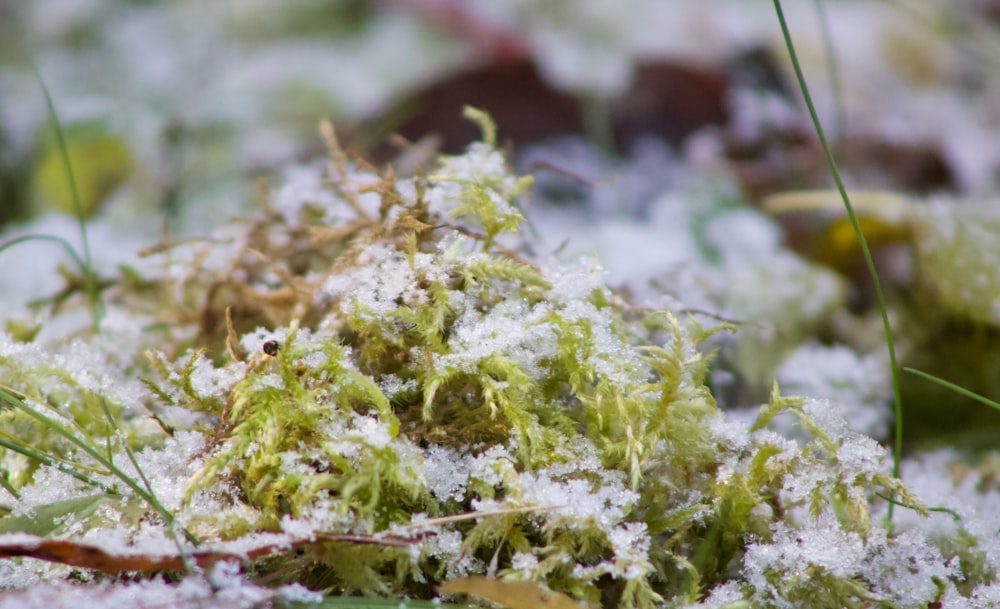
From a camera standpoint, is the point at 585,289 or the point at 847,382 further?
the point at 847,382

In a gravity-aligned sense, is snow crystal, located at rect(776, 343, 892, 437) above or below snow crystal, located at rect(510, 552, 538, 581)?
below

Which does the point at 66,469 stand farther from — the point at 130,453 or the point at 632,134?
the point at 632,134

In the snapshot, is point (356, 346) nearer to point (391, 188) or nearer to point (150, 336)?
point (391, 188)

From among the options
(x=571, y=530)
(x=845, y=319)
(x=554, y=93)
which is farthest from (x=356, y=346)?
(x=554, y=93)

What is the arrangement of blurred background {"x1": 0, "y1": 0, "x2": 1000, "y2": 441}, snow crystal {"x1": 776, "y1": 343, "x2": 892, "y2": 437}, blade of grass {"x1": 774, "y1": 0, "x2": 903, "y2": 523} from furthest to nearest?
blurred background {"x1": 0, "y1": 0, "x2": 1000, "y2": 441} → snow crystal {"x1": 776, "y1": 343, "x2": 892, "y2": 437} → blade of grass {"x1": 774, "y1": 0, "x2": 903, "y2": 523}

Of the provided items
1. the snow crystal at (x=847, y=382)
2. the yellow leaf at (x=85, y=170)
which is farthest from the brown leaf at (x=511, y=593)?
the yellow leaf at (x=85, y=170)

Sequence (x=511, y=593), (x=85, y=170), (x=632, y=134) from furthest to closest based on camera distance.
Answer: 1. (x=632, y=134)
2. (x=85, y=170)
3. (x=511, y=593)

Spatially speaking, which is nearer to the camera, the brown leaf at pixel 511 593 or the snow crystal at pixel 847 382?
the brown leaf at pixel 511 593

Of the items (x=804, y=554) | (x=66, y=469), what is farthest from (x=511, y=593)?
(x=66, y=469)

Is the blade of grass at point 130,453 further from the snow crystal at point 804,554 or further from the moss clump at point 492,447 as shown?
the snow crystal at point 804,554

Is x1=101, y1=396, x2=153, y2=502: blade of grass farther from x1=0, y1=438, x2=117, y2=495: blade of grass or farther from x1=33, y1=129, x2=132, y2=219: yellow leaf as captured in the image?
x1=33, y1=129, x2=132, y2=219: yellow leaf

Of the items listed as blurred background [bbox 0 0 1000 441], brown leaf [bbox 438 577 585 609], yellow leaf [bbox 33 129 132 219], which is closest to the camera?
brown leaf [bbox 438 577 585 609]

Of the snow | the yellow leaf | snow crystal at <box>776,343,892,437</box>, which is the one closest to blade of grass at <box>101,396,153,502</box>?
the snow
